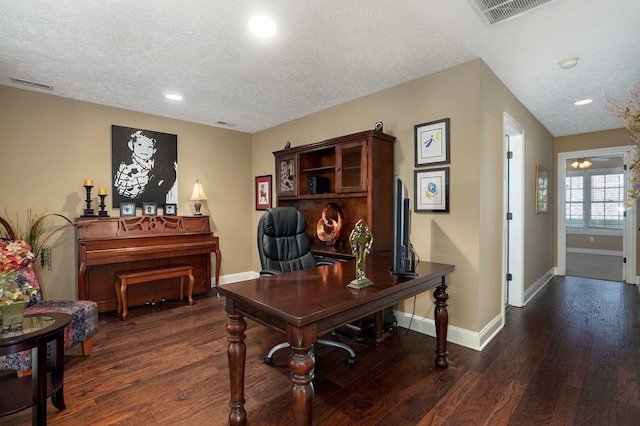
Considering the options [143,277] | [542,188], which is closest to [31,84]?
[143,277]

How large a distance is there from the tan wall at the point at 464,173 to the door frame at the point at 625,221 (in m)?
2.82

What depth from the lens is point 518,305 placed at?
3.85 metres

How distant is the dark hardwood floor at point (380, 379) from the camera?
5.96ft

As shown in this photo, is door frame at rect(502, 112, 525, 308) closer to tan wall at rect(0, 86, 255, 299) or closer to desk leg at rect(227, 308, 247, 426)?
desk leg at rect(227, 308, 247, 426)

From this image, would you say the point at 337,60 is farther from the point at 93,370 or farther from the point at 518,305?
the point at 518,305

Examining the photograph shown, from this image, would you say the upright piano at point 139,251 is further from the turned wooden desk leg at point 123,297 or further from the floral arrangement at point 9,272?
the floral arrangement at point 9,272

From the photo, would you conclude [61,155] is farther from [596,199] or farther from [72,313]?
[596,199]

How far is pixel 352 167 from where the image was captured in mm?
3320

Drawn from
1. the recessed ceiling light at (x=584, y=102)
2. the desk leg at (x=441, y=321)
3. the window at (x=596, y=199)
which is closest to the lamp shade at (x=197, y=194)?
the desk leg at (x=441, y=321)

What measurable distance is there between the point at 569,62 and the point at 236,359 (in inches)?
139

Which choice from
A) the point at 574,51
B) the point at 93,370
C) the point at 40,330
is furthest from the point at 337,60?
the point at 93,370

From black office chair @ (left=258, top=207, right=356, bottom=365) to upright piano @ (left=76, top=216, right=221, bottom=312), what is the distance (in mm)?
1787

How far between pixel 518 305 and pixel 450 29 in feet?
11.1

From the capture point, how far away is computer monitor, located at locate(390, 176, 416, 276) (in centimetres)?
208
